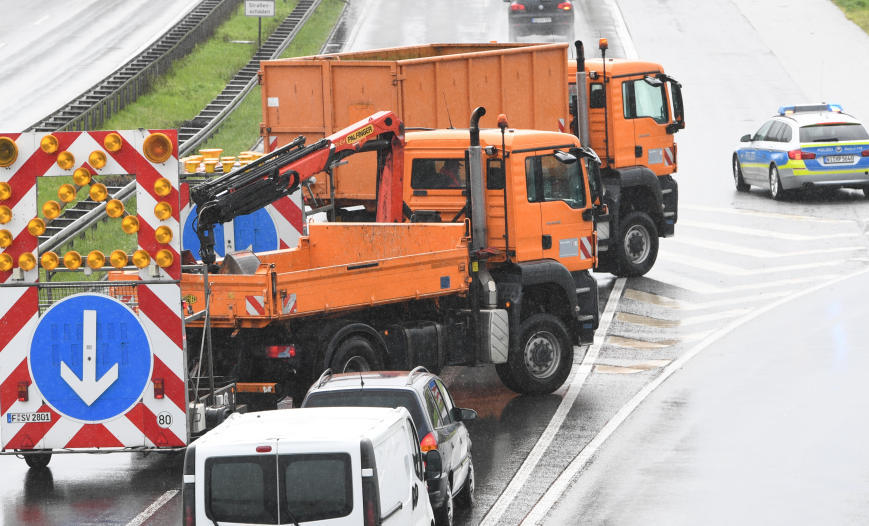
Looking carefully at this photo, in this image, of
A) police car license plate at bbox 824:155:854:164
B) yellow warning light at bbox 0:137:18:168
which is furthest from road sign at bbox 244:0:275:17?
yellow warning light at bbox 0:137:18:168

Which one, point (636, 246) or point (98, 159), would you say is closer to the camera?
point (98, 159)

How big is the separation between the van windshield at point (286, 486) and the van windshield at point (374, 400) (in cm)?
285

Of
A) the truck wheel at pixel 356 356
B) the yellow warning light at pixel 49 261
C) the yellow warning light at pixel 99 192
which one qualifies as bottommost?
the truck wheel at pixel 356 356

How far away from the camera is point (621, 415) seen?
17.0 meters

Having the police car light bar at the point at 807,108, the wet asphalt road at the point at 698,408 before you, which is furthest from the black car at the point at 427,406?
the police car light bar at the point at 807,108

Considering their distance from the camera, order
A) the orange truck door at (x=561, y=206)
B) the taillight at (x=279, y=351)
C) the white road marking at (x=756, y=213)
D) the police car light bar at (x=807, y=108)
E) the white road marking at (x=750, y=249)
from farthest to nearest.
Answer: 1. the police car light bar at (x=807, y=108)
2. the white road marking at (x=756, y=213)
3. the white road marking at (x=750, y=249)
4. the orange truck door at (x=561, y=206)
5. the taillight at (x=279, y=351)

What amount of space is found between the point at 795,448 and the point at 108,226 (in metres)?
14.5

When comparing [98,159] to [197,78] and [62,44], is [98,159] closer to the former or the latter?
[197,78]

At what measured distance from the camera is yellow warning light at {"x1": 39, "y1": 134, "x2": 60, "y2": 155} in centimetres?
1403

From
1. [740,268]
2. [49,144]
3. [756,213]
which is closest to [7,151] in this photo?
[49,144]

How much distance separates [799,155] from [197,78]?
20.6 meters

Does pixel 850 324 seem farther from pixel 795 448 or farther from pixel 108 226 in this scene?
pixel 108 226

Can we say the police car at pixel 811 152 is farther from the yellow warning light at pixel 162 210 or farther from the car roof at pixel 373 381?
the yellow warning light at pixel 162 210

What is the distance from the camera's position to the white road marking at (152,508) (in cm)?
1324
